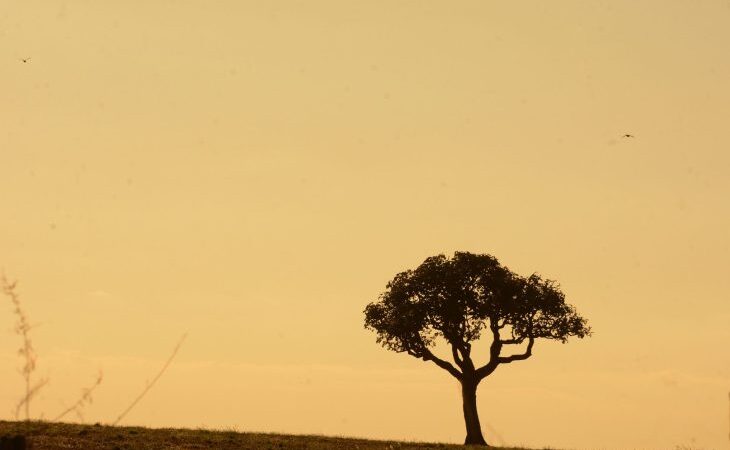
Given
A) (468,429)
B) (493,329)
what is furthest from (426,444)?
(493,329)

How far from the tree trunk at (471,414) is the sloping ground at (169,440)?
28.9ft

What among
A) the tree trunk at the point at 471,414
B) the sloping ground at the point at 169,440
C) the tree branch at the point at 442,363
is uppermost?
the tree branch at the point at 442,363

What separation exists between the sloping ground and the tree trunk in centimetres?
880

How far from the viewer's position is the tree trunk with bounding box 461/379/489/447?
55.9m

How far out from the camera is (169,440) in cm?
4112

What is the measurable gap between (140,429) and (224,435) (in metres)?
4.40

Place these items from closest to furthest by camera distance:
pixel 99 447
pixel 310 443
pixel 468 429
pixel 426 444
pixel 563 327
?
pixel 99 447 → pixel 310 443 → pixel 426 444 → pixel 468 429 → pixel 563 327

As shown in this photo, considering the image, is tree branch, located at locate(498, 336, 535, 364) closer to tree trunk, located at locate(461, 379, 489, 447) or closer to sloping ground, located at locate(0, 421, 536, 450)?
tree trunk, located at locate(461, 379, 489, 447)

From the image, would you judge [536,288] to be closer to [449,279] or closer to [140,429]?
[449,279]

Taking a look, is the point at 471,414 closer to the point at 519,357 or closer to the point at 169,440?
the point at 519,357

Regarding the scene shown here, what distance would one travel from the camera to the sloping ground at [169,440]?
38219 mm

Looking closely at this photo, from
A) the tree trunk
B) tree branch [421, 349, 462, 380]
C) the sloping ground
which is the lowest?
the sloping ground

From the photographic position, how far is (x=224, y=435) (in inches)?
1726

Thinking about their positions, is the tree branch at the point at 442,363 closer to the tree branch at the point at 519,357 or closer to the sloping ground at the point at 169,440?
the tree branch at the point at 519,357
